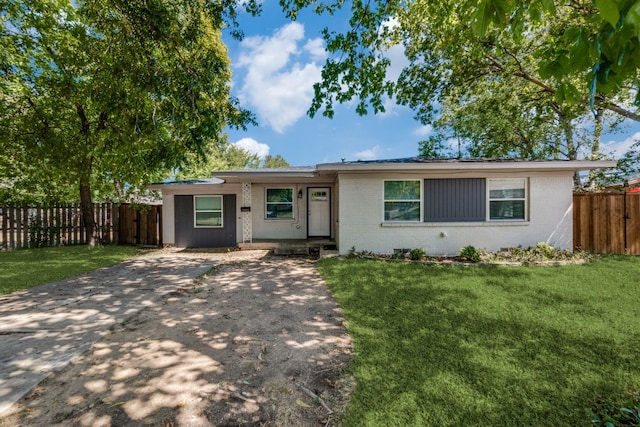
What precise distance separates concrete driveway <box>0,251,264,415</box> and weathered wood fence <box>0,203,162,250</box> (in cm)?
471

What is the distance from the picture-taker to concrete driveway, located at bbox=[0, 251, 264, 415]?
279 cm

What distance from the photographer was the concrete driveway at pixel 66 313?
279 cm

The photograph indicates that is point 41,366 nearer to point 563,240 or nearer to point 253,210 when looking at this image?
point 253,210

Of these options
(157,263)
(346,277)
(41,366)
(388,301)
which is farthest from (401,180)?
(41,366)

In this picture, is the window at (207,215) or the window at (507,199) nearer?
the window at (507,199)

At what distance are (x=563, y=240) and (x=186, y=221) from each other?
13207mm

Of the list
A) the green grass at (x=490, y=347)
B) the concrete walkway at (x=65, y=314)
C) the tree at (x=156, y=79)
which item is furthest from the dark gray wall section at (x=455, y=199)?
the concrete walkway at (x=65, y=314)

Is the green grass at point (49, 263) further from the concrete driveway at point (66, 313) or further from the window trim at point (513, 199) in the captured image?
the window trim at point (513, 199)

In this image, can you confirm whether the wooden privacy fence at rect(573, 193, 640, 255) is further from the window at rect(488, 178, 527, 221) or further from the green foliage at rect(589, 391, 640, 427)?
the green foliage at rect(589, 391, 640, 427)

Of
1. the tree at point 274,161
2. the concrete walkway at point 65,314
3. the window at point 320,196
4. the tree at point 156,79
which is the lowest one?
the concrete walkway at point 65,314

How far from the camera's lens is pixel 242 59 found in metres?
8.34

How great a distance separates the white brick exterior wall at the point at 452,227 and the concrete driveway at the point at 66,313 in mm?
4395

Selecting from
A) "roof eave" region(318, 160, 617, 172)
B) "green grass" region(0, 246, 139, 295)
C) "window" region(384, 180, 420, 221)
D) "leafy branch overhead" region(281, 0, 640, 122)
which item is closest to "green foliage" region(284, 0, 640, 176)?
"leafy branch overhead" region(281, 0, 640, 122)

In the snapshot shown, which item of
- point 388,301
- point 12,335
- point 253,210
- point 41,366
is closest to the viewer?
point 41,366
